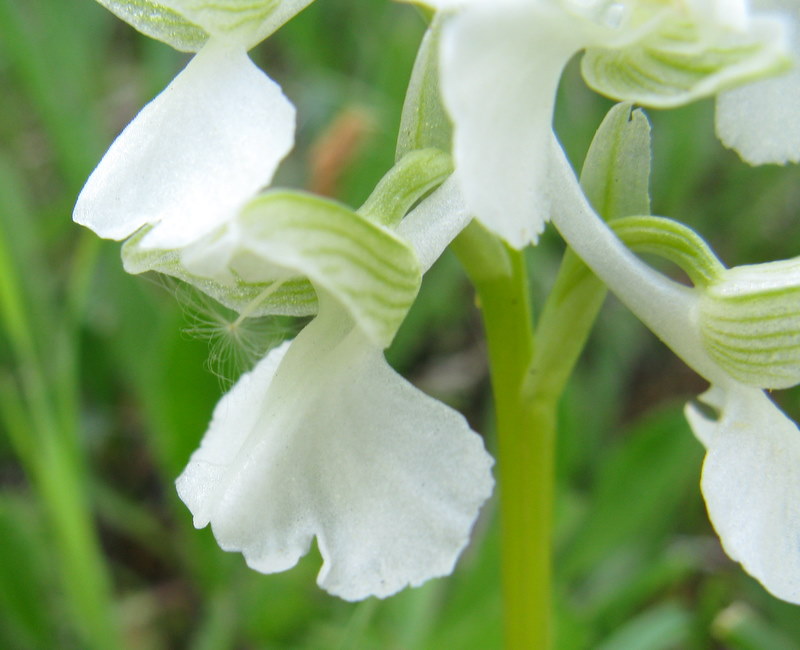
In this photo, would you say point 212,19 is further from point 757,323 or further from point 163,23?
point 757,323

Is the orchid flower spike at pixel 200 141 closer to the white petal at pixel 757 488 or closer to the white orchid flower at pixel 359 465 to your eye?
the white orchid flower at pixel 359 465

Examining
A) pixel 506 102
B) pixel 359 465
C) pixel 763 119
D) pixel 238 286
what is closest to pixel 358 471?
pixel 359 465

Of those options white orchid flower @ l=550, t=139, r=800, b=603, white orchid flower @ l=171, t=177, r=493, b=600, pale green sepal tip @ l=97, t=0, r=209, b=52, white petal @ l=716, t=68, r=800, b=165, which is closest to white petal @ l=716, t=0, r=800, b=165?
white petal @ l=716, t=68, r=800, b=165

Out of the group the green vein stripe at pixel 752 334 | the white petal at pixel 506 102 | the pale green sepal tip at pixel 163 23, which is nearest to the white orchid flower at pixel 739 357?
the green vein stripe at pixel 752 334

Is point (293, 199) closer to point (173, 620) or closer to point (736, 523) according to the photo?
point (736, 523)

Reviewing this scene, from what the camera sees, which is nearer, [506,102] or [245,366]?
[506,102]

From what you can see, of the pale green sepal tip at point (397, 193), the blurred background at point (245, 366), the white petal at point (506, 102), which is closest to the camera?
the white petal at point (506, 102)

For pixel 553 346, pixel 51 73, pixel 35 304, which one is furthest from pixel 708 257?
pixel 51 73
